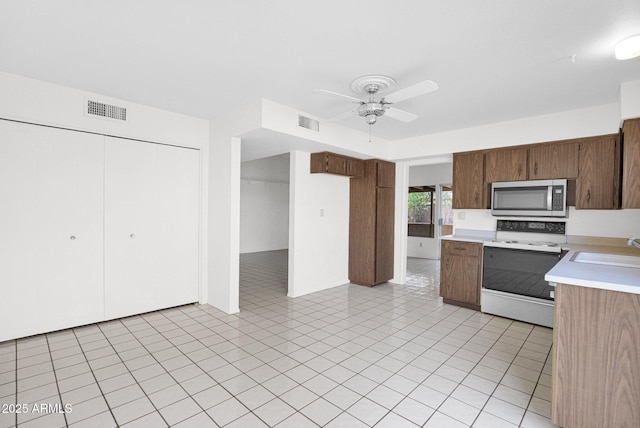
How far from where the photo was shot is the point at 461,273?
167 inches

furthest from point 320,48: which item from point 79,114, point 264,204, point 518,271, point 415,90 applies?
point 264,204

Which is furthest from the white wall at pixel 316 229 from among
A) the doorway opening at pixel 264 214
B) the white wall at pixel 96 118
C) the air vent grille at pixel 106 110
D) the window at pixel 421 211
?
the window at pixel 421 211

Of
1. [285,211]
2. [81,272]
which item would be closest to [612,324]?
[81,272]

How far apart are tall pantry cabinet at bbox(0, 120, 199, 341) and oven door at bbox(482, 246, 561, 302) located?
3.91m

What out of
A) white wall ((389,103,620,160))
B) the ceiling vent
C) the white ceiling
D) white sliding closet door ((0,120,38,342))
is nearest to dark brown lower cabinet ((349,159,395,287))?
white wall ((389,103,620,160))

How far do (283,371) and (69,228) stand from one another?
2.68m

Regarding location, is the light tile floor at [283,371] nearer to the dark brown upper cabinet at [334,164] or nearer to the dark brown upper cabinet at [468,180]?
the dark brown upper cabinet at [468,180]

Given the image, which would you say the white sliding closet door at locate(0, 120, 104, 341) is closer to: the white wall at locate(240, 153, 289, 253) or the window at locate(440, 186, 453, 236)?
the white wall at locate(240, 153, 289, 253)

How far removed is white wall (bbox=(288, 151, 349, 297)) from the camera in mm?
4699

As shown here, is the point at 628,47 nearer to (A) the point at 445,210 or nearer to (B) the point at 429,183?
(B) the point at 429,183

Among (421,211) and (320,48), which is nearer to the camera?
(320,48)

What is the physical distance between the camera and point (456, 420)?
1.96m

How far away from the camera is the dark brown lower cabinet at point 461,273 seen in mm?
4098

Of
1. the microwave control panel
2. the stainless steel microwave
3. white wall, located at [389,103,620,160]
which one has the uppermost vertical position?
white wall, located at [389,103,620,160]
